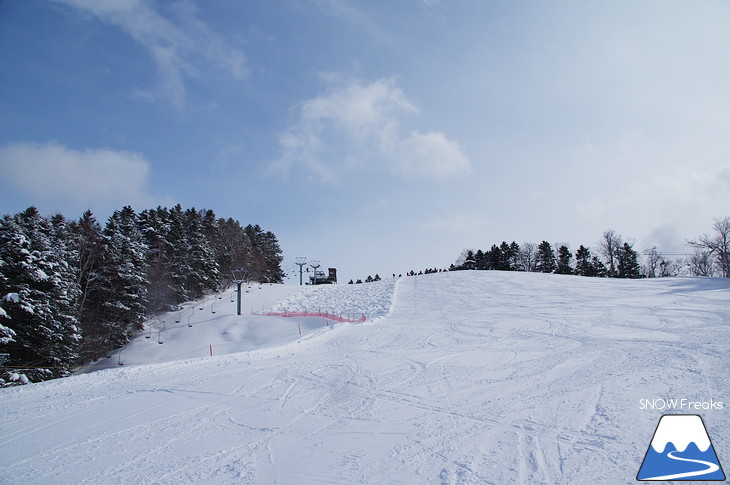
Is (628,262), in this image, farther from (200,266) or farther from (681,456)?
(681,456)

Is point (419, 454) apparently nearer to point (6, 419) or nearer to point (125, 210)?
point (6, 419)

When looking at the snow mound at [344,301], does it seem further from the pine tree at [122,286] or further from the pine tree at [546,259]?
the pine tree at [546,259]

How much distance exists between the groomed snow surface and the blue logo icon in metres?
0.15

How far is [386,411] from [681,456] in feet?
14.9

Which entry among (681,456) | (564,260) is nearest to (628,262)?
(564,260)

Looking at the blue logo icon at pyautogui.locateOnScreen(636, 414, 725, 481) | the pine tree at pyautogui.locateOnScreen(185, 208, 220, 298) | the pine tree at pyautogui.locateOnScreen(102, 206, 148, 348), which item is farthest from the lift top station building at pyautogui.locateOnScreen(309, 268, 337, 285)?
the blue logo icon at pyautogui.locateOnScreen(636, 414, 725, 481)

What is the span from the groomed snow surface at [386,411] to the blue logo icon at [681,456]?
6.1 inches

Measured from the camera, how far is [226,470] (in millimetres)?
4914

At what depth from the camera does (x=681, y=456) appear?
4.71 meters

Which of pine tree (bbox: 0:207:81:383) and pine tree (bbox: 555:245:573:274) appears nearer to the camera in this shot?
pine tree (bbox: 0:207:81:383)

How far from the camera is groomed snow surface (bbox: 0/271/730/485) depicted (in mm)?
4859

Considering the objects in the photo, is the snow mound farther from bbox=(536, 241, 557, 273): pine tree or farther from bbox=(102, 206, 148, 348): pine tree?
bbox=(536, 241, 557, 273): pine tree

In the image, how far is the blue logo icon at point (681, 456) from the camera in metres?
4.24

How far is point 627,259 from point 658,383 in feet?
255
